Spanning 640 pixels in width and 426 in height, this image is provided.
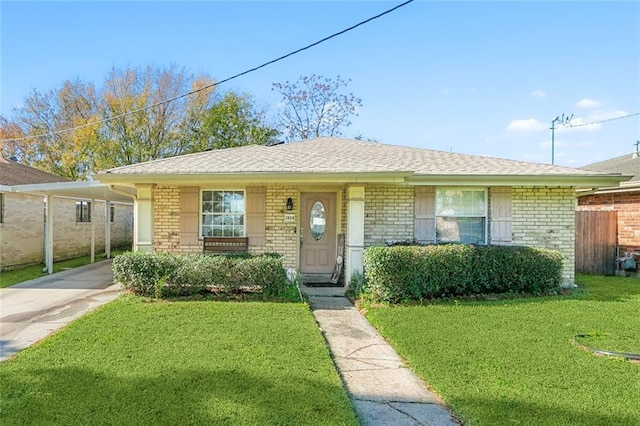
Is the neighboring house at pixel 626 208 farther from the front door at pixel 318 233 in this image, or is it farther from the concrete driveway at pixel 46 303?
the concrete driveway at pixel 46 303

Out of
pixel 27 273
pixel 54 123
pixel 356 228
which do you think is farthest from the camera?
pixel 54 123

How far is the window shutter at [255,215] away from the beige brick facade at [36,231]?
25.3ft

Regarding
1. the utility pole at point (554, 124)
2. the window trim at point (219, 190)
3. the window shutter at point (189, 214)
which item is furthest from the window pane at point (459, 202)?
the utility pole at point (554, 124)

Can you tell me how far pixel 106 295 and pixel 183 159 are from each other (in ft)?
11.1

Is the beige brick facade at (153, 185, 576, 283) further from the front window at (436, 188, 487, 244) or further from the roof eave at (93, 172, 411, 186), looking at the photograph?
the roof eave at (93, 172, 411, 186)

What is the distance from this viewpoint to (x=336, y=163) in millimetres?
8758

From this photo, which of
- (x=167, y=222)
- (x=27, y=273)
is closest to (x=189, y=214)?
(x=167, y=222)

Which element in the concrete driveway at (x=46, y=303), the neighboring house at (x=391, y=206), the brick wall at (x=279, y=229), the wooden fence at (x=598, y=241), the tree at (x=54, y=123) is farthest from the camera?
the tree at (x=54, y=123)

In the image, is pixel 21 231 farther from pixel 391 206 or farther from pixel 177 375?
pixel 177 375

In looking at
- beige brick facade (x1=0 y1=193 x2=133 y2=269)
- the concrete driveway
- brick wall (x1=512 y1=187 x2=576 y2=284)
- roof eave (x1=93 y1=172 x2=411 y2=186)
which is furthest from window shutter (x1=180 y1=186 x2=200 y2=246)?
brick wall (x1=512 y1=187 x2=576 y2=284)

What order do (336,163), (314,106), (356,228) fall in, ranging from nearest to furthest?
1. (356,228)
2. (336,163)
3. (314,106)

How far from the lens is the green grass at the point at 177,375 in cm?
323

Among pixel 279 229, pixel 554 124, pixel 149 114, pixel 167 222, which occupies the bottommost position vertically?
pixel 279 229

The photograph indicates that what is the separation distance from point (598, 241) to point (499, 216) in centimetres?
543
